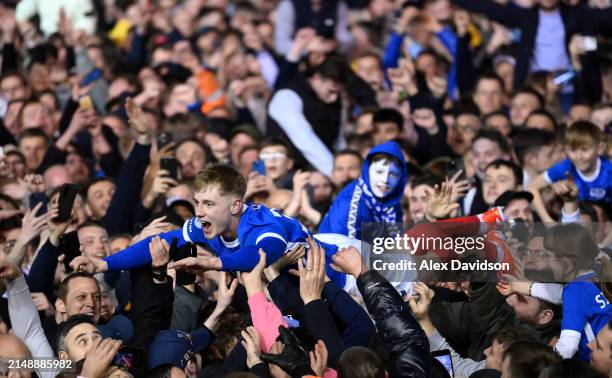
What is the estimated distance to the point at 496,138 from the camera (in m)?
11.9

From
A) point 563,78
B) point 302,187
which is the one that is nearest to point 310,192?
point 302,187

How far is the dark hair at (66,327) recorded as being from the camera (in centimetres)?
766

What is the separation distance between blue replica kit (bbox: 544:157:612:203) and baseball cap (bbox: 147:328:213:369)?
443 centimetres

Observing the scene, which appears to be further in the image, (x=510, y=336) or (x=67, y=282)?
→ (x=67, y=282)

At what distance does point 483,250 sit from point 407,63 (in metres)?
5.73

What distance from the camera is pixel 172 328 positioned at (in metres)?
8.32

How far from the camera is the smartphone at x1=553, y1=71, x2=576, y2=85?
1419cm

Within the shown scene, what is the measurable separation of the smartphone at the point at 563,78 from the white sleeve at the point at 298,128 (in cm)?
292

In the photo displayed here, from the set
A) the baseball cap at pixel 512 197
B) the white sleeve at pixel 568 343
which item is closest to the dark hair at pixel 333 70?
the baseball cap at pixel 512 197

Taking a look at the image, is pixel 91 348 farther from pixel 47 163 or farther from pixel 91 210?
pixel 47 163

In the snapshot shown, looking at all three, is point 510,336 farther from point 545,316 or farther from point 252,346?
point 252,346

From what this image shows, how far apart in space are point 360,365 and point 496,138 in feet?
19.6

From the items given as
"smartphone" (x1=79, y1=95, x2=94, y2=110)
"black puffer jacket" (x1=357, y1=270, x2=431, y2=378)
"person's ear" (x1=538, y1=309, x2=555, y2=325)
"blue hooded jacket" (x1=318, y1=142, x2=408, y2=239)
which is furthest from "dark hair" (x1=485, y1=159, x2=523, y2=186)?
"smartphone" (x1=79, y1=95, x2=94, y2=110)

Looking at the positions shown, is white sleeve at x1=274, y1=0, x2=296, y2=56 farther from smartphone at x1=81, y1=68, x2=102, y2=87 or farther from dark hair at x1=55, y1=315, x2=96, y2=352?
dark hair at x1=55, y1=315, x2=96, y2=352
